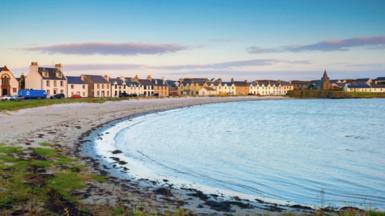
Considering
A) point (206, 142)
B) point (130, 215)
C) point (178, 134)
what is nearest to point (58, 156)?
point (130, 215)

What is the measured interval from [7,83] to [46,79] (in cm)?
1089

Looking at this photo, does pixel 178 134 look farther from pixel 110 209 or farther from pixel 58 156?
pixel 110 209

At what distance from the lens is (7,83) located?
9012 centimetres

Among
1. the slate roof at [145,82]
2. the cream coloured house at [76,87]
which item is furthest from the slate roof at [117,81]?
the cream coloured house at [76,87]

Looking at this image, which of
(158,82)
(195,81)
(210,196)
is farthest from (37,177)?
(195,81)

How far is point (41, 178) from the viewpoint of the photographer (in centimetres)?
1403

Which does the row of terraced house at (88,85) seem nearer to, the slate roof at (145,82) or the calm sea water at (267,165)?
the slate roof at (145,82)

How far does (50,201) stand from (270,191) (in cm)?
807

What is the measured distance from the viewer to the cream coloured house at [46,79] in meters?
98.4

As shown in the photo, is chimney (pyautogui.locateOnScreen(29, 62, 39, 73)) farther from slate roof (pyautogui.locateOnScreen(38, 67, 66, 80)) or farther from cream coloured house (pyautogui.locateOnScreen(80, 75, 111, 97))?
cream coloured house (pyautogui.locateOnScreen(80, 75, 111, 97))

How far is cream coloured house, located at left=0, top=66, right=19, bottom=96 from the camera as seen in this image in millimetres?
88750

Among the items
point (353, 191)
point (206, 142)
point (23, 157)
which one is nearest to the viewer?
point (353, 191)

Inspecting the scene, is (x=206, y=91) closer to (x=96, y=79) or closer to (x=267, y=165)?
(x=96, y=79)

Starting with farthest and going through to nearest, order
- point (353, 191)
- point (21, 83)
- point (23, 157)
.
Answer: point (21, 83) → point (23, 157) → point (353, 191)
